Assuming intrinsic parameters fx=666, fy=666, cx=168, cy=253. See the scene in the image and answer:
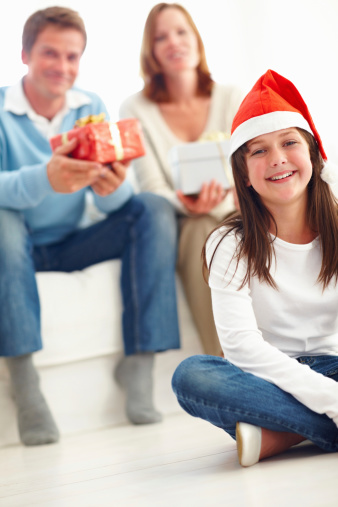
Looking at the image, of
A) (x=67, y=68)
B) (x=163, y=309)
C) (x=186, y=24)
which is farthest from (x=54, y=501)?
(x=186, y=24)

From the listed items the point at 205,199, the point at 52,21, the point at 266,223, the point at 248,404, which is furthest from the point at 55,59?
the point at 248,404

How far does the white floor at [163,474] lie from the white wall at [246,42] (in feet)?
5.42

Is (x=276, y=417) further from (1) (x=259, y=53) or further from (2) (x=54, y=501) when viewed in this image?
(1) (x=259, y=53)

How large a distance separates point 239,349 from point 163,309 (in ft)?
1.97

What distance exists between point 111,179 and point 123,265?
214 millimetres

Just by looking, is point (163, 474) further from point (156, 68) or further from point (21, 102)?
point (156, 68)

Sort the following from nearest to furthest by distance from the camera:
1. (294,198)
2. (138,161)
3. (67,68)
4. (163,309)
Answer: (294,198) < (163,309) < (67,68) < (138,161)

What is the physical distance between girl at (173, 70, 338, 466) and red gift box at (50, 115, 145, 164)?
483 millimetres

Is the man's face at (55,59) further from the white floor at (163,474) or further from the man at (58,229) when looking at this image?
the white floor at (163,474)

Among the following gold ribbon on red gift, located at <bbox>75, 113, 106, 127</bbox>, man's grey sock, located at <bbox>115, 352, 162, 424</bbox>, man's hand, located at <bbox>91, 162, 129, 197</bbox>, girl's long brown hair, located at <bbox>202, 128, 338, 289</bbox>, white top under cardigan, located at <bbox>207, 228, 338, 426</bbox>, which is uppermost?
gold ribbon on red gift, located at <bbox>75, 113, 106, 127</bbox>

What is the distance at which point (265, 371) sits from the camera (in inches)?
38.5

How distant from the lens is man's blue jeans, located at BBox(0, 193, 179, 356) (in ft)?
4.80

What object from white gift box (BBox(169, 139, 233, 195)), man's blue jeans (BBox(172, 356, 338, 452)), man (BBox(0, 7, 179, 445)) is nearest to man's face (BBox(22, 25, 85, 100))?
man (BBox(0, 7, 179, 445))

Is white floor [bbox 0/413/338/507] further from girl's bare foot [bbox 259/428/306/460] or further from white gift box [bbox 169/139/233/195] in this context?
white gift box [bbox 169/139/233/195]
